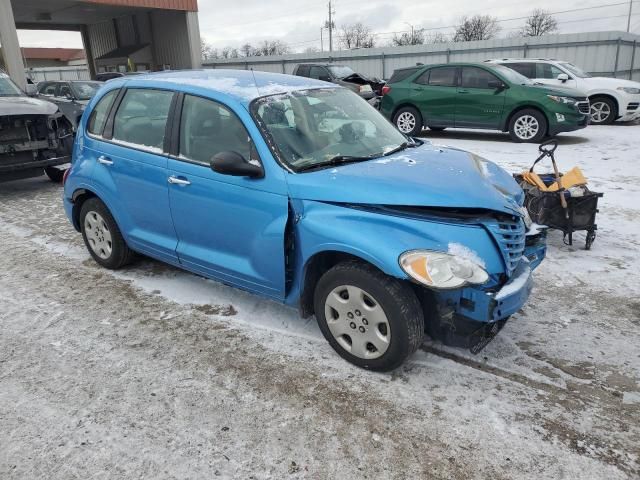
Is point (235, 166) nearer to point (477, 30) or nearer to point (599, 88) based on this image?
point (599, 88)

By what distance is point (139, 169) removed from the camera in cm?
397

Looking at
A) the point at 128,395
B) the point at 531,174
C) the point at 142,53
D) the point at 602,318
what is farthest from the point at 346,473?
the point at 142,53

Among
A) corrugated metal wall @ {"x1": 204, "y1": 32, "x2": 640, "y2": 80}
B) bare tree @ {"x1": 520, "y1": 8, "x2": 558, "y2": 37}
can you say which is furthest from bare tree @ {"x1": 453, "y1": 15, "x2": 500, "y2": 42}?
corrugated metal wall @ {"x1": 204, "y1": 32, "x2": 640, "y2": 80}

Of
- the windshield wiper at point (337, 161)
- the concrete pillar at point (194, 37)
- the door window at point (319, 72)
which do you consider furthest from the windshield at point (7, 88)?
the concrete pillar at point (194, 37)

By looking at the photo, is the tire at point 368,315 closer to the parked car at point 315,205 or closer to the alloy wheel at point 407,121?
the parked car at point 315,205

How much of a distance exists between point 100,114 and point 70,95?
1051 cm

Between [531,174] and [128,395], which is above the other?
[531,174]

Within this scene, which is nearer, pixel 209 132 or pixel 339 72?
pixel 209 132

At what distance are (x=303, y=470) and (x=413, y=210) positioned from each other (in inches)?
58.9

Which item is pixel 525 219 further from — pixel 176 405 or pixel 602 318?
pixel 176 405

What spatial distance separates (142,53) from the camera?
28.3 m

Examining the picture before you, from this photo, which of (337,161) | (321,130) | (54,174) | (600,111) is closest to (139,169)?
(321,130)

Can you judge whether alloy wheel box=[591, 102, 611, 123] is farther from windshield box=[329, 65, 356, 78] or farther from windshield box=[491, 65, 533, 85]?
windshield box=[329, 65, 356, 78]

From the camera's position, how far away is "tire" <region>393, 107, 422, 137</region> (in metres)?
12.1
